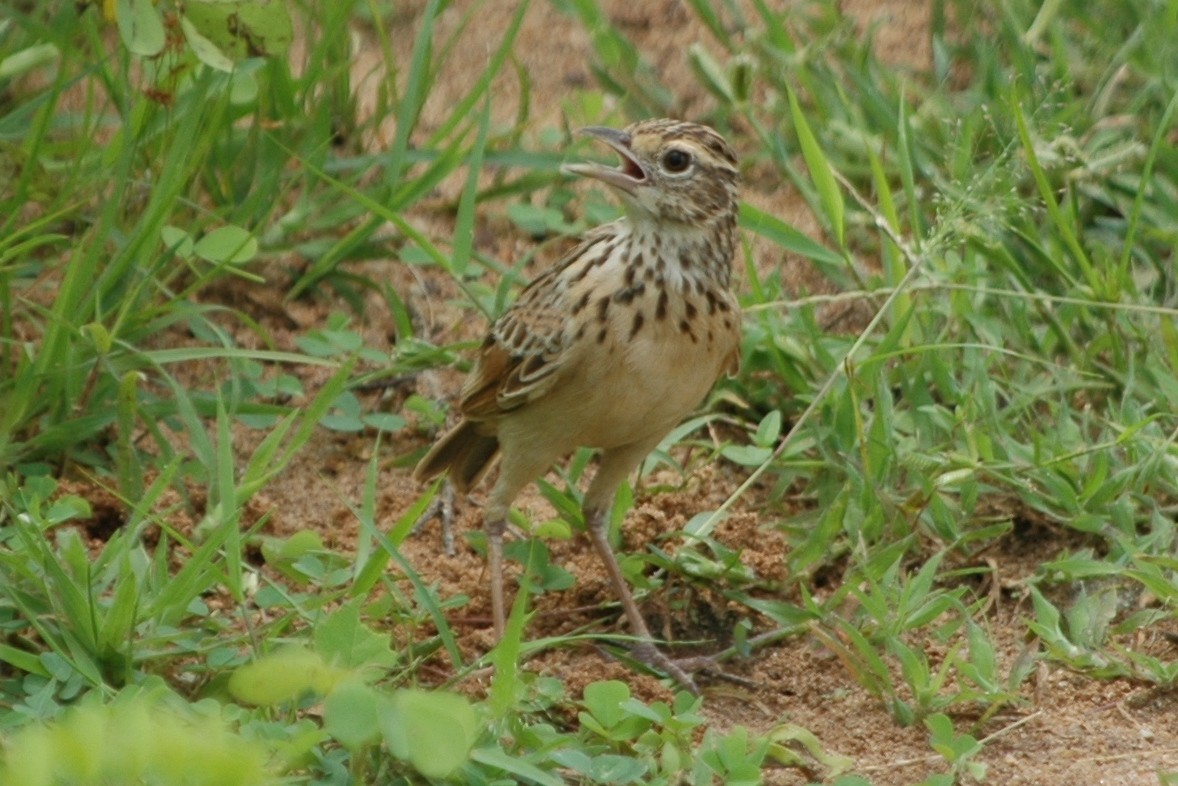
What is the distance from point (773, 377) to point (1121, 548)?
140 centimetres

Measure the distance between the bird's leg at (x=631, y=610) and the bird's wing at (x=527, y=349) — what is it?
42cm

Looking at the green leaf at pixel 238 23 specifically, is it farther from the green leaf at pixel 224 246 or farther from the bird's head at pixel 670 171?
the bird's head at pixel 670 171

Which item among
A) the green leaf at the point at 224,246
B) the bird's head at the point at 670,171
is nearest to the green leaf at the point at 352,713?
the bird's head at the point at 670,171

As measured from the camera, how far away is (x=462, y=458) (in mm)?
5684

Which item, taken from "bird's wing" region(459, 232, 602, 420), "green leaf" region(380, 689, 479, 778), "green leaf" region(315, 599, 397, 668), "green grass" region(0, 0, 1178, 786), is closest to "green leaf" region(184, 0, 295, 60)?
"green grass" region(0, 0, 1178, 786)

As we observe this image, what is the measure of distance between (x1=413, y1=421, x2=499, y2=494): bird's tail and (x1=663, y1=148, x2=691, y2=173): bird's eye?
1.00m

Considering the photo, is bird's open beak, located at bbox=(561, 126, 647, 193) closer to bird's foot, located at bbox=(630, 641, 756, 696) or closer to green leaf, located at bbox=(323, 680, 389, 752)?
bird's foot, located at bbox=(630, 641, 756, 696)

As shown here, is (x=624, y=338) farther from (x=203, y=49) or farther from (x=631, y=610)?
(x=203, y=49)

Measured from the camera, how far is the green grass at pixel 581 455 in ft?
13.9

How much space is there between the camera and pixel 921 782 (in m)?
4.31

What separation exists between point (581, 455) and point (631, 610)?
0.80m

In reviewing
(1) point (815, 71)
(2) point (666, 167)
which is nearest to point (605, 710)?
(2) point (666, 167)

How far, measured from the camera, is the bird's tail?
561 centimetres

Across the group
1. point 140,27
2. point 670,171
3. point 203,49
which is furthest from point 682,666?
point 140,27
